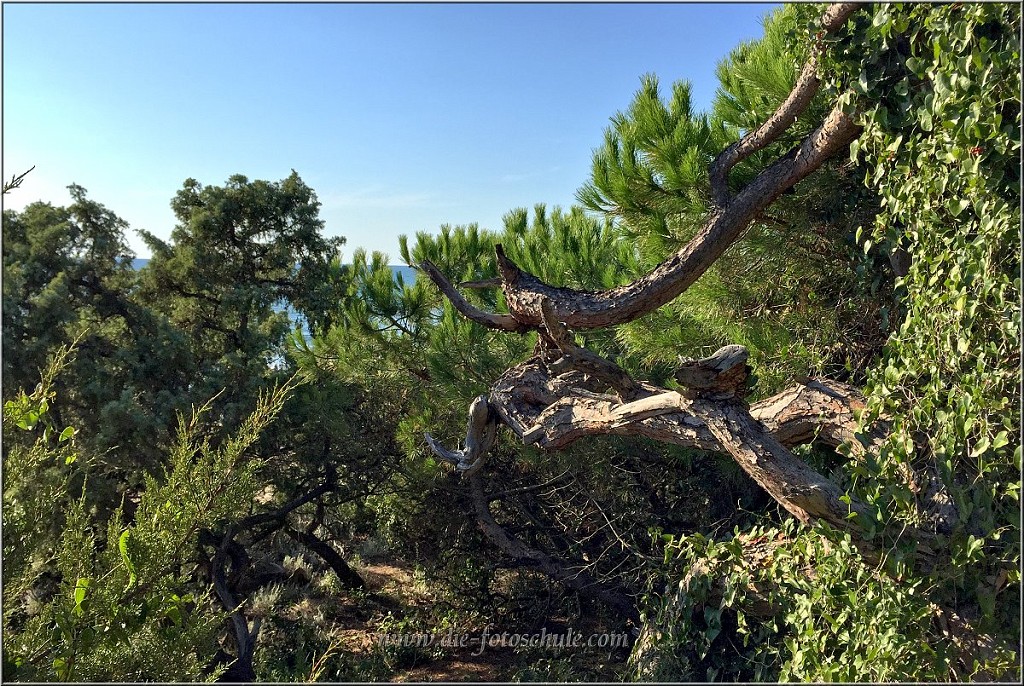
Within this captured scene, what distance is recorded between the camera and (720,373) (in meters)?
2.39

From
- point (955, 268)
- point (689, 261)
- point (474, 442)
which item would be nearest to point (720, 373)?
point (689, 261)

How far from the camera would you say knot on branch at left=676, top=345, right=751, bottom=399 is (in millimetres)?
2385

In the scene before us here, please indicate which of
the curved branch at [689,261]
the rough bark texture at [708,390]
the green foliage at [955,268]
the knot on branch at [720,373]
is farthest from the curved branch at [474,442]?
the green foliage at [955,268]

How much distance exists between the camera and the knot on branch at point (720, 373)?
2385 mm

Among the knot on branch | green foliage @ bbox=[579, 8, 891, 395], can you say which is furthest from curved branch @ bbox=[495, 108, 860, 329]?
the knot on branch

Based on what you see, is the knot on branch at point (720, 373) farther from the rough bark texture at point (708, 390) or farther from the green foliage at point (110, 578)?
the green foliage at point (110, 578)

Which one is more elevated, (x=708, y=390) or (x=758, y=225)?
(x=758, y=225)

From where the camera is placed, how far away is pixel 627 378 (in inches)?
121

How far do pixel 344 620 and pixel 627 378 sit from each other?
385 cm

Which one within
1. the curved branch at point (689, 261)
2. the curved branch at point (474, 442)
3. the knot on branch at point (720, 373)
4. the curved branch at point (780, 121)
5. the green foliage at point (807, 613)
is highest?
the curved branch at point (780, 121)

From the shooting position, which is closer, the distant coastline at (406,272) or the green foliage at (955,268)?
the green foliage at (955,268)

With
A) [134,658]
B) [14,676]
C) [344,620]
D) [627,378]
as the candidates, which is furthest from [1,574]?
[344,620]

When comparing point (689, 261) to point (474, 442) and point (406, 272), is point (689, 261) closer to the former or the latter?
point (474, 442)

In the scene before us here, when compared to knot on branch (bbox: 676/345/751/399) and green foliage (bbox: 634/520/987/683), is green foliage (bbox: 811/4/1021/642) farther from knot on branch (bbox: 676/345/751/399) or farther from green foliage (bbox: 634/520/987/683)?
knot on branch (bbox: 676/345/751/399)
